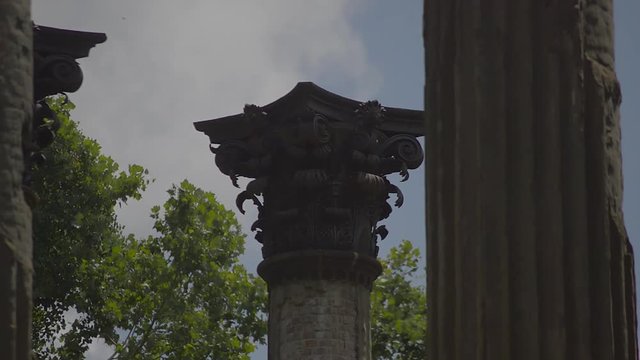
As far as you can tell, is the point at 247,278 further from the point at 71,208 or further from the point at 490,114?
the point at 490,114

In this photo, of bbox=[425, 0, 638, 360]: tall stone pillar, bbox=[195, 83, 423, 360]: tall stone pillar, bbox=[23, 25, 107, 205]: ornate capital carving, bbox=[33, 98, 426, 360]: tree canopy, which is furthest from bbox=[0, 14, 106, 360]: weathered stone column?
bbox=[33, 98, 426, 360]: tree canopy

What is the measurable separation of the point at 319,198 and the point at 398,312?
18.4 meters

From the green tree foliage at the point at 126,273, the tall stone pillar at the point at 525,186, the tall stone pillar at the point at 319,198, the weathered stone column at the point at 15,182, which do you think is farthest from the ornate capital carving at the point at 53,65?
the green tree foliage at the point at 126,273

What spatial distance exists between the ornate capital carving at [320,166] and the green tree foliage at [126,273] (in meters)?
12.3

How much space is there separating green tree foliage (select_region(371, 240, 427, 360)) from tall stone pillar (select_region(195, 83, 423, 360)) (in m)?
16.4

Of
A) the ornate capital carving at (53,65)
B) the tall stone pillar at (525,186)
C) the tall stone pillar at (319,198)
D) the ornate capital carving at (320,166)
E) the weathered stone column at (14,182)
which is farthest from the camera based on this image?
the ornate capital carving at (320,166)

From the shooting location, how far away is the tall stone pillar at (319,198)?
19.0 m

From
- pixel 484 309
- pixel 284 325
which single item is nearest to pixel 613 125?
pixel 484 309

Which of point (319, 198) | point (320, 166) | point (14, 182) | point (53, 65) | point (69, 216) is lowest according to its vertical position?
point (14, 182)

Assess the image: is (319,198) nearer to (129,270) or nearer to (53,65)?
(53,65)

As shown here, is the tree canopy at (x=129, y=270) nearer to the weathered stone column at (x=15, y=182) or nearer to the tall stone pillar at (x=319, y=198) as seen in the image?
the tall stone pillar at (x=319, y=198)

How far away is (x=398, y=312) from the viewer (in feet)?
123

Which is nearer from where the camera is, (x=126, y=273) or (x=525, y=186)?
(x=525, y=186)

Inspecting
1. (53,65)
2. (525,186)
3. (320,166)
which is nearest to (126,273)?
(320,166)
